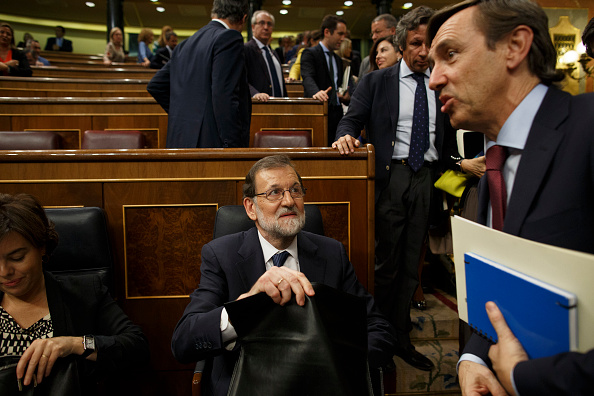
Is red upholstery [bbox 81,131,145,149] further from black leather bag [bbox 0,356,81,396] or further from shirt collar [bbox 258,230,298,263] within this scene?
black leather bag [bbox 0,356,81,396]

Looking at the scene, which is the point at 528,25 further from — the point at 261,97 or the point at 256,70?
the point at 256,70

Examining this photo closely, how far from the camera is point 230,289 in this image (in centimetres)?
137

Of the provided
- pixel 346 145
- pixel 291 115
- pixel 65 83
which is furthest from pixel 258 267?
pixel 65 83

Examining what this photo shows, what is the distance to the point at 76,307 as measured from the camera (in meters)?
1.35

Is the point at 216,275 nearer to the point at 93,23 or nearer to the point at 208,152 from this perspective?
the point at 208,152

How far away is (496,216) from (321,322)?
0.42 m

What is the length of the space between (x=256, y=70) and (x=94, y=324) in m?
2.50

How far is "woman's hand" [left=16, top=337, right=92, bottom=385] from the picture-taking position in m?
1.11

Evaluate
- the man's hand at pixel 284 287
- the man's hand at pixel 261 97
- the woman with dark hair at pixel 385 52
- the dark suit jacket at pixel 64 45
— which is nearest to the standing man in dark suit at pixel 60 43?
the dark suit jacket at pixel 64 45

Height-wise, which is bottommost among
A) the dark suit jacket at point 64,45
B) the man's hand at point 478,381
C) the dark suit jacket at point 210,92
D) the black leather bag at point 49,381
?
the black leather bag at point 49,381

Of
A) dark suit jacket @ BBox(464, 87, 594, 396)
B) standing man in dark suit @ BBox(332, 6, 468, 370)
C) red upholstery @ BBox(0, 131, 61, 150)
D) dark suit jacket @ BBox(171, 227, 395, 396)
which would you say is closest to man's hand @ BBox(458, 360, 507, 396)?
dark suit jacket @ BBox(464, 87, 594, 396)

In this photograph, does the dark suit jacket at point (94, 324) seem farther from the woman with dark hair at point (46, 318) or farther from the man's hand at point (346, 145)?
the man's hand at point (346, 145)

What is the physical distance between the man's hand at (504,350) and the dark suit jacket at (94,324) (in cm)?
109

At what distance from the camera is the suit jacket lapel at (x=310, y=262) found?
140 centimetres
